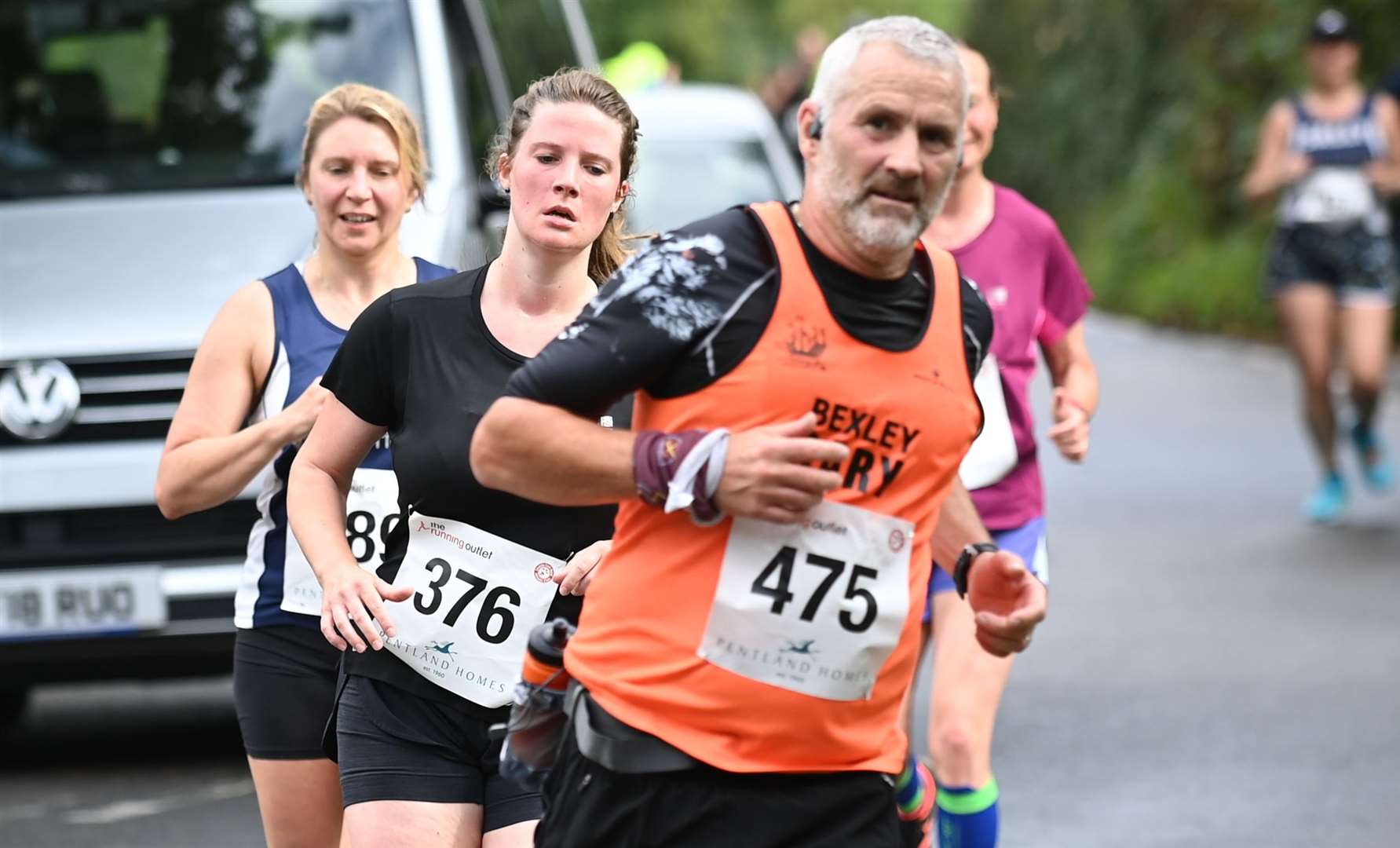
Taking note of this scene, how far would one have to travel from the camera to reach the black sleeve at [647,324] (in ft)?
10.9

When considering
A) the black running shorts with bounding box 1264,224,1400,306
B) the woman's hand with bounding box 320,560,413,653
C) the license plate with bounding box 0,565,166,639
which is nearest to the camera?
the woman's hand with bounding box 320,560,413,653

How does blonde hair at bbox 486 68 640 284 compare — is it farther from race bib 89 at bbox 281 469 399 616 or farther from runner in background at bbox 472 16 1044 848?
runner in background at bbox 472 16 1044 848

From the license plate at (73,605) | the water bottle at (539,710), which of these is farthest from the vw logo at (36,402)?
the water bottle at (539,710)

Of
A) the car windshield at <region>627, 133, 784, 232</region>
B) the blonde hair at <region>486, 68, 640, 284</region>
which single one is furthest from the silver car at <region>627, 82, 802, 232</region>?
the blonde hair at <region>486, 68, 640, 284</region>

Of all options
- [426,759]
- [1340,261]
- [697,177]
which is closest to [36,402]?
[426,759]

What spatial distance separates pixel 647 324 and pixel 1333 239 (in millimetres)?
9243

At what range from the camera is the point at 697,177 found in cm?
1492

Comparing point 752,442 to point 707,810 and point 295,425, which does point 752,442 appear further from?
point 295,425

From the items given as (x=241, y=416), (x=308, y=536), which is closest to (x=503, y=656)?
(x=308, y=536)

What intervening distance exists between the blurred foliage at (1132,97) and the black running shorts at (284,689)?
6.38 metres

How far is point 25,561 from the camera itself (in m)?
7.17

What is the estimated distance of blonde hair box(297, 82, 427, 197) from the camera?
197 inches

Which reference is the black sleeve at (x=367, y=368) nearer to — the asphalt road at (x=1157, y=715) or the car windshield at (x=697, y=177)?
the asphalt road at (x=1157, y=715)

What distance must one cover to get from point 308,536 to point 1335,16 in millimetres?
9643
